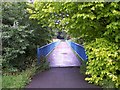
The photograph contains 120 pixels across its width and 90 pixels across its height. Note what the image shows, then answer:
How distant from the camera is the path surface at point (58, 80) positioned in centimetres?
826

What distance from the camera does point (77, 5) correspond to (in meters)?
5.37

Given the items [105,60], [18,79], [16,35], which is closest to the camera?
[105,60]

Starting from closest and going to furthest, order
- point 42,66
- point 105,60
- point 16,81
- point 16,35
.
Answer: point 105,60
point 16,81
point 16,35
point 42,66

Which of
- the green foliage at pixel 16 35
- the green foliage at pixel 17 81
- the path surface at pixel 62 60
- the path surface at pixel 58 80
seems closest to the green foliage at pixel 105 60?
the path surface at pixel 58 80

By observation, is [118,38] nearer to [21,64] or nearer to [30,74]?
[30,74]

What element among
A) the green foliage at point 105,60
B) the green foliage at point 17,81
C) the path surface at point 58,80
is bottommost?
the path surface at point 58,80

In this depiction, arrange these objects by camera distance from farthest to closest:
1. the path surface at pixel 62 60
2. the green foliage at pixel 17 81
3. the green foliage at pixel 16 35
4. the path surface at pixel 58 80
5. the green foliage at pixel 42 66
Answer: the path surface at pixel 62 60 → the green foliage at pixel 42 66 → the green foliage at pixel 16 35 → the path surface at pixel 58 80 → the green foliage at pixel 17 81

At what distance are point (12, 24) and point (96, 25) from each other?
20.2 feet

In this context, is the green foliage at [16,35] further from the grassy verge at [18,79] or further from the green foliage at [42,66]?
the grassy verge at [18,79]

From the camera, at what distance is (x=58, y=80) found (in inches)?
362

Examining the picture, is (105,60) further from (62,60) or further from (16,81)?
(62,60)

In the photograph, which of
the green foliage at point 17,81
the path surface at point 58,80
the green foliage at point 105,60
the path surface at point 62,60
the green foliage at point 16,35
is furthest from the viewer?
the path surface at point 62,60

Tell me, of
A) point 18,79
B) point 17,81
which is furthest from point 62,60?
point 17,81

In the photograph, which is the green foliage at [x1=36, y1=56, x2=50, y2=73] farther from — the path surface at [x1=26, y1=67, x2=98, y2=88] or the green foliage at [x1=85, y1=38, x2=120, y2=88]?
the green foliage at [x1=85, y1=38, x2=120, y2=88]
